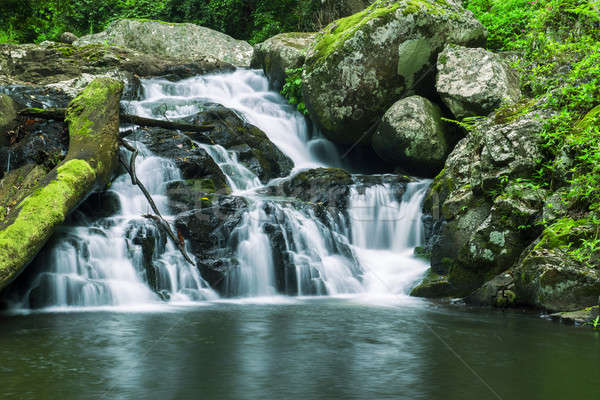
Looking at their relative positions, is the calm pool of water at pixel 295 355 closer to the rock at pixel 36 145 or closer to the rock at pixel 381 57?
the rock at pixel 36 145

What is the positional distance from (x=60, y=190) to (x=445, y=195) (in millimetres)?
6092

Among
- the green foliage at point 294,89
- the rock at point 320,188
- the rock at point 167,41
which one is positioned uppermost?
the rock at point 167,41

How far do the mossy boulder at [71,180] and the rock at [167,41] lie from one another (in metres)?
9.62

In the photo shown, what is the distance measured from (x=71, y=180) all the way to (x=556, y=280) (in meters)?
6.35

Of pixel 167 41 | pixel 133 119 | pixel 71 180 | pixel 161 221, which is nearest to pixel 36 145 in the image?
pixel 71 180

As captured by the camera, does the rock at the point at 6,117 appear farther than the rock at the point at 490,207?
Yes

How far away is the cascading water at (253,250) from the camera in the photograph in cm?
745

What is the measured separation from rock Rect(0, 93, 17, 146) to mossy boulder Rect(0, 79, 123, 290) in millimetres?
996

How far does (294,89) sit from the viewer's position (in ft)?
46.4

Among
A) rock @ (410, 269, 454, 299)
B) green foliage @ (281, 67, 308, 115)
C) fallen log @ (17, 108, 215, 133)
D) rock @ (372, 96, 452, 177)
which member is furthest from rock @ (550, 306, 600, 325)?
green foliage @ (281, 67, 308, 115)

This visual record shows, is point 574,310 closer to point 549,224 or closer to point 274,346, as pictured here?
point 549,224

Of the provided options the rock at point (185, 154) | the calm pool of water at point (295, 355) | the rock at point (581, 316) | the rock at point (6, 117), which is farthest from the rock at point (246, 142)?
the rock at point (581, 316)

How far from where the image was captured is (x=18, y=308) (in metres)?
6.88

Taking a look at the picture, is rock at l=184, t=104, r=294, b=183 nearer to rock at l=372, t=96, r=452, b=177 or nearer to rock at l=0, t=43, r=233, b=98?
rock at l=372, t=96, r=452, b=177
